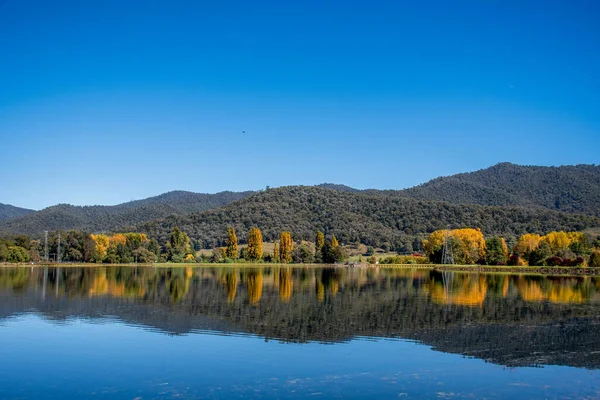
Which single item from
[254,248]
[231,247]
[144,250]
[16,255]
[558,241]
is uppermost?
[558,241]

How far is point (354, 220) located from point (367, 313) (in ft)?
429

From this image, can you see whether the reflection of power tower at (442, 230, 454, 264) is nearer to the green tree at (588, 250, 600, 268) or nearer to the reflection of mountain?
the green tree at (588, 250, 600, 268)

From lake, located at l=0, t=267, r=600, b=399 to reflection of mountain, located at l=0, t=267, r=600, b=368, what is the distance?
10 centimetres

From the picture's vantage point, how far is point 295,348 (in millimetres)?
21172

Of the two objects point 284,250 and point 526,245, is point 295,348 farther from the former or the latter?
point 526,245

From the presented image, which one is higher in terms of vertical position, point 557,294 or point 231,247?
point 231,247

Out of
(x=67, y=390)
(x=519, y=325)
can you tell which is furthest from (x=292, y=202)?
(x=67, y=390)

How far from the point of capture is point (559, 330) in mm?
25641

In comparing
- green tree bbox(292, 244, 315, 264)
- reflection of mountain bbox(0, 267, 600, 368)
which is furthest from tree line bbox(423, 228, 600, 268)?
reflection of mountain bbox(0, 267, 600, 368)

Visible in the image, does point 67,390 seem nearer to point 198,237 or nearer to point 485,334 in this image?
point 485,334

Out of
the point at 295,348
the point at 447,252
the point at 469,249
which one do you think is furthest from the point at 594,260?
the point at 295,348

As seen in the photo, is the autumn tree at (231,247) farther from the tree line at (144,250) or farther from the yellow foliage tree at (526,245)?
the yellow foliage tree at (526,245)

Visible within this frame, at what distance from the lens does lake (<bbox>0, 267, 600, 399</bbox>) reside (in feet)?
51.8

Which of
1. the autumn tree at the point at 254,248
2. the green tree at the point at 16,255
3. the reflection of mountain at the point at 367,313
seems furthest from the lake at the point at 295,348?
the autumn tree at the point at 254,248
